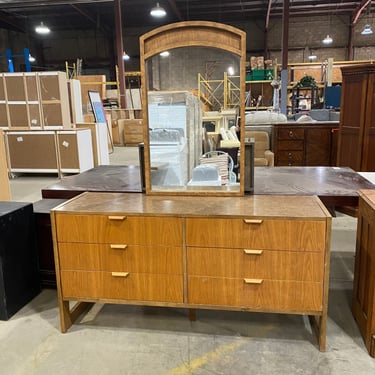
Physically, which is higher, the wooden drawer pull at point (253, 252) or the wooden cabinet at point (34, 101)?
the wooden cabinet at point (34, 101)

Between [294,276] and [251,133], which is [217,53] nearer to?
[294,276]

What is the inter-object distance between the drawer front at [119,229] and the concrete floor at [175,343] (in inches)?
22.6

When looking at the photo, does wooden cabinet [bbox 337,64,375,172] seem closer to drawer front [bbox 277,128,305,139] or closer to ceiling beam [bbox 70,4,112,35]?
drawer front [bbox 277,128,305,139]

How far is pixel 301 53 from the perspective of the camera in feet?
51.3

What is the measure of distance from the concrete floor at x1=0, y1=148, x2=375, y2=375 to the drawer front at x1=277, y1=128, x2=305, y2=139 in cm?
340

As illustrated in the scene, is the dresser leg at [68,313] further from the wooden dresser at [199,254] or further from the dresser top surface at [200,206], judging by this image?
the dresser top surface at [200,206]

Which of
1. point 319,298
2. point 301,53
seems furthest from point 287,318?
point 301,53

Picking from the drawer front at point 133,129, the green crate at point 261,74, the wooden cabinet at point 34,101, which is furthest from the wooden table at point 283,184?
the drawer front at point 133,129

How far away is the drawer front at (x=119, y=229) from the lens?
1932mm

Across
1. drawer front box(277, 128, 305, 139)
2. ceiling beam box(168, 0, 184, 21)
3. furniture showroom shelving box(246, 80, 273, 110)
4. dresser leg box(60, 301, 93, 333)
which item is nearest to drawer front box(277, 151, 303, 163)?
drawer front box(277, 128, 305, 139)

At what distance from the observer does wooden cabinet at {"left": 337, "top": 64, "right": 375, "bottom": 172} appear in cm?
420

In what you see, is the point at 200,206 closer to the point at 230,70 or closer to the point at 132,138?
the point at 230,70

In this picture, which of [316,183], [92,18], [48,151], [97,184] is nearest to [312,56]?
[92,18]

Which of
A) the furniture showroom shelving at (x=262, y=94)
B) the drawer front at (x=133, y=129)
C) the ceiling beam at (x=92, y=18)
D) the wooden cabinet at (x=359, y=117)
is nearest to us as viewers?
the wooden cabinet at (x=359, y=117)
